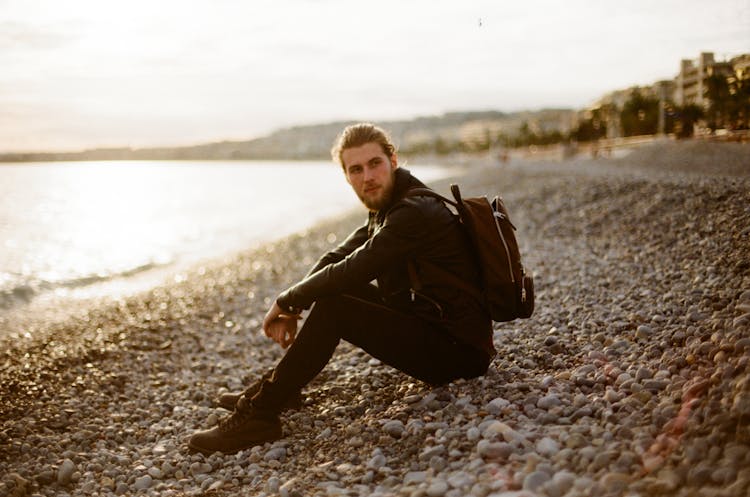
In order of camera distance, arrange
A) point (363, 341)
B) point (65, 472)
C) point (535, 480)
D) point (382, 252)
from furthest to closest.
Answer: point (65, 472)
point (363, 341)
point (382, 252)
point (535, 480)

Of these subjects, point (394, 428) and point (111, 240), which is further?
point (111, 240)

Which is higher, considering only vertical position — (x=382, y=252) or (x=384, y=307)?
(x=382, y=252)

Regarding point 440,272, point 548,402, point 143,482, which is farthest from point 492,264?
point 143,482

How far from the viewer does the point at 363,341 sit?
151 inches

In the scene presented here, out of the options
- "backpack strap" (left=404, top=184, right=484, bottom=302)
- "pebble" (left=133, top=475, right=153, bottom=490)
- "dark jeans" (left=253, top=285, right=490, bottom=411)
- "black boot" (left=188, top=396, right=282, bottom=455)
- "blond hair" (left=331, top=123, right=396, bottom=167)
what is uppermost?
"blond hair" (left=331, top=123, right=396, bottom=167)

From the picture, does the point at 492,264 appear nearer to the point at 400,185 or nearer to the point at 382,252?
the point at 382,252

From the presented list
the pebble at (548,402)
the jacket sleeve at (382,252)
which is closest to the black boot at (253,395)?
the jacket sleeve at (382,252)

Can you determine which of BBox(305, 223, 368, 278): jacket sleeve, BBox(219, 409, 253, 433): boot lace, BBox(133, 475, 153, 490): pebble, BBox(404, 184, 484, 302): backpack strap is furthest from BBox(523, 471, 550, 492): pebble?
BBox(133, 475, 153, 490): pebble

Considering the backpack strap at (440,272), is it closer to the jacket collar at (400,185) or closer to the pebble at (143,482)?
the jacket collar at (400,185)

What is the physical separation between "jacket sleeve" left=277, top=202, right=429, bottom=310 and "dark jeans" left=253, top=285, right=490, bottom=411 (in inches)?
5.5

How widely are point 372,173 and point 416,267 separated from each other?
0.73m

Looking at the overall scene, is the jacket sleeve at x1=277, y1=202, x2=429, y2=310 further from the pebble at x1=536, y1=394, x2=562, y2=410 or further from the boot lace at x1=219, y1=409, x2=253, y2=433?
the pebble at x1=536, y1=394, x2=562, y2=410

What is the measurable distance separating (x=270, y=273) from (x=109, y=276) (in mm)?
7020

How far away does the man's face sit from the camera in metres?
3.92
